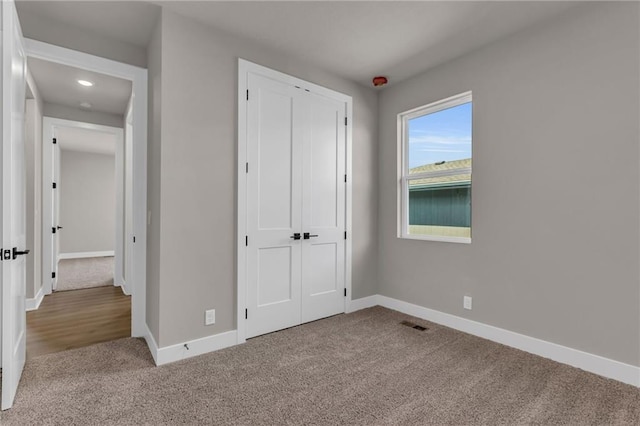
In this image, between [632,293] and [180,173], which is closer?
[632,293]

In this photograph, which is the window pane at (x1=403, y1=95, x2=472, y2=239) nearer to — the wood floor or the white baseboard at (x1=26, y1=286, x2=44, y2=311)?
the wood floor

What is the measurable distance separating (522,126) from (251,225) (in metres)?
2.45

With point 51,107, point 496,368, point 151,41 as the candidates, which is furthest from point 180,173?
point 51,107

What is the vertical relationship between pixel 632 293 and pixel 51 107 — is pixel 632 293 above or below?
below

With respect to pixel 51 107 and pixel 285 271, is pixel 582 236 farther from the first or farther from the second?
pixel 51 107

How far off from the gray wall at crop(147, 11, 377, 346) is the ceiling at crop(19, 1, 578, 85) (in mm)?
208

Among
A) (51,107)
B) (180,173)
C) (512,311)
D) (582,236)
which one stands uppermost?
(51,107)

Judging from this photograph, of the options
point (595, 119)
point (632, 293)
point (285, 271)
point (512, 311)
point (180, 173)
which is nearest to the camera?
point (632, 293)

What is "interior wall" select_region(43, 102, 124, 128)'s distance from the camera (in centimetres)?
430

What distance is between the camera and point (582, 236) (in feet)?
7.68

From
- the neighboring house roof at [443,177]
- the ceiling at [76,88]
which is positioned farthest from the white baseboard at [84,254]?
the neighboring house roof at [443,177]

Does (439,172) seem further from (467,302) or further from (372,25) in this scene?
(372,25)

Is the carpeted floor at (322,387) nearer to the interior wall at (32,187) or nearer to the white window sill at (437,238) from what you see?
the white window sill at (437,238)

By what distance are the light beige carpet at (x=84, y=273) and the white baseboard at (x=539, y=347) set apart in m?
4.85
